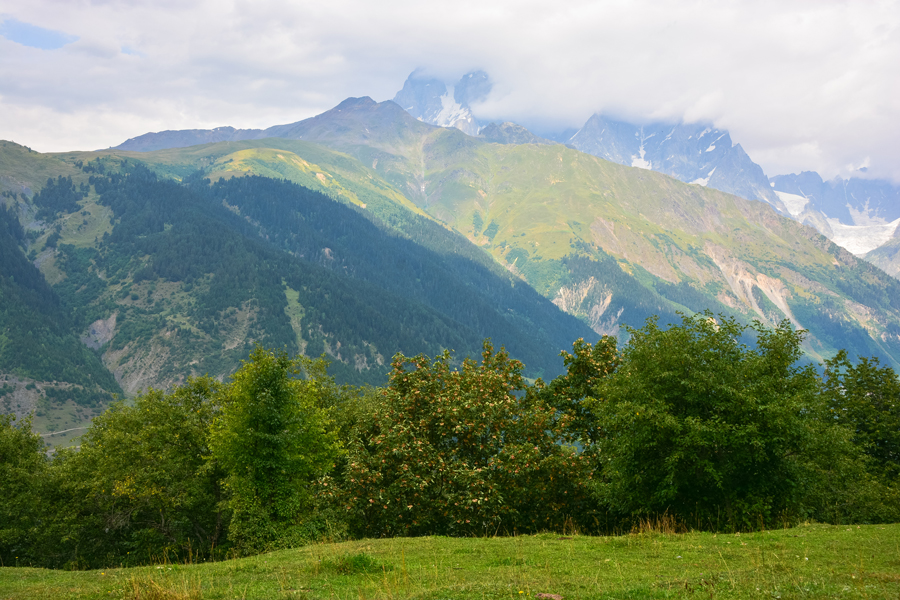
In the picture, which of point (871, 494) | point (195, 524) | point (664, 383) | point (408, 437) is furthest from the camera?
point (195, 524)

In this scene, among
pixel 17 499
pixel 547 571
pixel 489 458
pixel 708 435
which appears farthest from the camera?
pixel 17 499

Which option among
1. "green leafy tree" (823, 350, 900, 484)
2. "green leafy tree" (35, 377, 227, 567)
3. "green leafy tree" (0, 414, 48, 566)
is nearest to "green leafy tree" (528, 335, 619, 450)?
"green leafy tree" (823, 350, 900, 484)

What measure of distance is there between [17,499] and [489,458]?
3892 cm

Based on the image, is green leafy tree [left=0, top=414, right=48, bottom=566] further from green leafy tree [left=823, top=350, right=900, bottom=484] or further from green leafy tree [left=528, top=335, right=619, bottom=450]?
green leafy tree [left=823, top=350, right=900, bottom=484]

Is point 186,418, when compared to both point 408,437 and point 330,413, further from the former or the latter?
point 408,437

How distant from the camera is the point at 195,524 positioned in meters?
49.8

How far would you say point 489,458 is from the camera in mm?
35344

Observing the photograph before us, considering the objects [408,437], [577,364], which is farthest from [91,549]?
[577,364]

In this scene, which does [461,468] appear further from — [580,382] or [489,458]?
[580,382]

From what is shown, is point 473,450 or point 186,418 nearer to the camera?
point 473,450

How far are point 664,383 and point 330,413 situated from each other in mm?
31699

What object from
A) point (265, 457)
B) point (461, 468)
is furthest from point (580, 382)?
point (265, 457)

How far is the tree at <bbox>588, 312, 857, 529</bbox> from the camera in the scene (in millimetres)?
28344

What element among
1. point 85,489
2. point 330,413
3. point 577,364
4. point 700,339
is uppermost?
point 700,339
